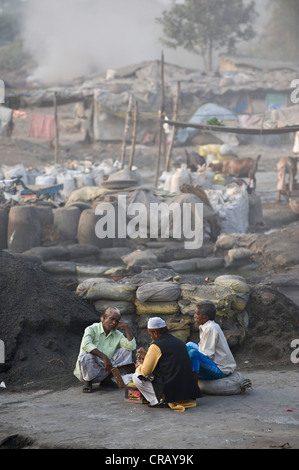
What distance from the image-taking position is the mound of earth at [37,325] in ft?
21.6

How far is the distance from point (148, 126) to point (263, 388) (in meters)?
24.9

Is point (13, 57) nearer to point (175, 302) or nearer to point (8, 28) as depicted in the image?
point (8, 28)

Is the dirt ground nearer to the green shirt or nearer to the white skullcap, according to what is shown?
the green shirt

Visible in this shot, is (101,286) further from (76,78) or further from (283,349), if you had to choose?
(76,78)

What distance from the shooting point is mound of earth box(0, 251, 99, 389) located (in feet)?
21.6

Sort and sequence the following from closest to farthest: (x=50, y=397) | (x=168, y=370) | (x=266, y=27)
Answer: (x=168, y=370) < (x=50, y=397) < (x=266, y=27)

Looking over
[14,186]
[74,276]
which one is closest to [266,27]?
[14,186]

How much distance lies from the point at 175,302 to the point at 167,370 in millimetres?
2486

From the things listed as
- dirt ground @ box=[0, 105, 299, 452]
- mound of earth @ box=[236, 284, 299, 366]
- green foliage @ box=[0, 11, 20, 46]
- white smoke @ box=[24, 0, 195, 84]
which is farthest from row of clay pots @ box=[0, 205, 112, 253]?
green foliage @ box=[0, 11, 20, 46]

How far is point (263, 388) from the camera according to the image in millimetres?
6008

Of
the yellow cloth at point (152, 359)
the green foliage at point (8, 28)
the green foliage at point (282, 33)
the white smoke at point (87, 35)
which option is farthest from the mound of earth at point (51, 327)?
the green foliage at point (8, 28)

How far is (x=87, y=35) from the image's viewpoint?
1788 inches

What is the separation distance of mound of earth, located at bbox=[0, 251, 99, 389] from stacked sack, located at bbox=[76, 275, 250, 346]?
30cm

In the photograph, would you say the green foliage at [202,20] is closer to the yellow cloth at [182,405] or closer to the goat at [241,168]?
the goat at [241,168]
